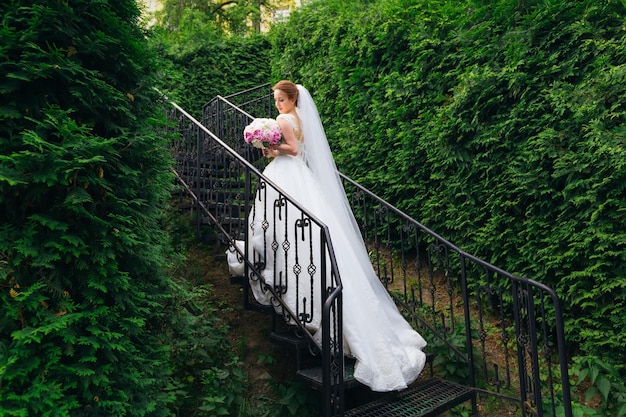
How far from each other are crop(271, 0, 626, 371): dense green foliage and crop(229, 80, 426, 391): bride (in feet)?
4.89

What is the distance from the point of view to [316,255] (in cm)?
368

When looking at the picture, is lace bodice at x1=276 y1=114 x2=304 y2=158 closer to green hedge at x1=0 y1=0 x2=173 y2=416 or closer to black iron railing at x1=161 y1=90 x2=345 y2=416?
black iron railing at x1=161 y1=90 x2=345 y2=416

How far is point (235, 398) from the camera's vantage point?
351cm

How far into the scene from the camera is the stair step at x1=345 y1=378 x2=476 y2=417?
9.98 feet

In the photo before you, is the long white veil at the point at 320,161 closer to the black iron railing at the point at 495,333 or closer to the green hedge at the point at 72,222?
the black iron railing at the point at 495,333

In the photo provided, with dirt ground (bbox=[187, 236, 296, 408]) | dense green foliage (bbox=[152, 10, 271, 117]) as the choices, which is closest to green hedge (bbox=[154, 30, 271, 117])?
dense green foliage (bbox=[152, 10, 271, 117])

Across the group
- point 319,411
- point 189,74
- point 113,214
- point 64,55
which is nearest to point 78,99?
point 64,55

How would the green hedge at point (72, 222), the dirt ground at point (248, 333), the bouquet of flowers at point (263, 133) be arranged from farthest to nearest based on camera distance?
the bouquet of flowers at point (263, 133), the dirt ground at point (248, 333), the green hedge at point (72, 222)

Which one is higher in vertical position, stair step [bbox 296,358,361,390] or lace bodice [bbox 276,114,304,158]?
lace bodice [bbox 276,114,304,158]

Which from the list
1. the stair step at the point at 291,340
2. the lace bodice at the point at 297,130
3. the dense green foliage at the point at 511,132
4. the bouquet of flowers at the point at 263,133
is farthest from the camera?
the lace bodice at the point at 297,130

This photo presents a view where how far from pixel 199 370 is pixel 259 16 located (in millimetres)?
17686

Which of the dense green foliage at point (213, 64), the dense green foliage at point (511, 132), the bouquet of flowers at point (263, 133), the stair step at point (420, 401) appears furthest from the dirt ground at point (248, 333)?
the dense green foliage at point (213, 64)

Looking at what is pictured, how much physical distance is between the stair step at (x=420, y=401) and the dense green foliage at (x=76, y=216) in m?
1.45

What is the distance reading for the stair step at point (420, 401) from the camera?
3.04 meters
